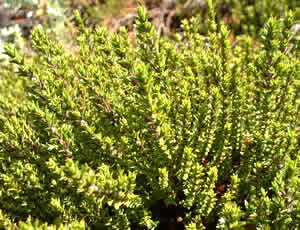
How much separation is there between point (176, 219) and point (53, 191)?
89 cm

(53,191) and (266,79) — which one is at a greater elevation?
(266,79)

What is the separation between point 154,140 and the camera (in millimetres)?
1481

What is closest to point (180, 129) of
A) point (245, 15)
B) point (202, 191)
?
point (202, 191)

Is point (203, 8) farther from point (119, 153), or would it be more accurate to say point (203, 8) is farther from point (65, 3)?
point (119, 153)

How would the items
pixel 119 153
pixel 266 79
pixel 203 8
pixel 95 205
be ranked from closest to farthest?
pixel 95 205 → pixel 266 79 → pixel 119 153 → pixel 203 8

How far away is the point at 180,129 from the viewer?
1.66m

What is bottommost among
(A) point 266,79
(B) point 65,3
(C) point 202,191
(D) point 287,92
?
(C) point 202,191

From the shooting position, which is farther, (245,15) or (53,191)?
(245,15)

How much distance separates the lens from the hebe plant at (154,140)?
1.42 metres

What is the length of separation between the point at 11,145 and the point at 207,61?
137 centimetres

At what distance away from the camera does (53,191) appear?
5.69 feet

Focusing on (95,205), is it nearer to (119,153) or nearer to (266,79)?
(119,153)

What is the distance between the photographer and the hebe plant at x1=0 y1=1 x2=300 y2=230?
1.42 metres

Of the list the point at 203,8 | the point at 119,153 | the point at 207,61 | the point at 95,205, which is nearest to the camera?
the point at 95,205
